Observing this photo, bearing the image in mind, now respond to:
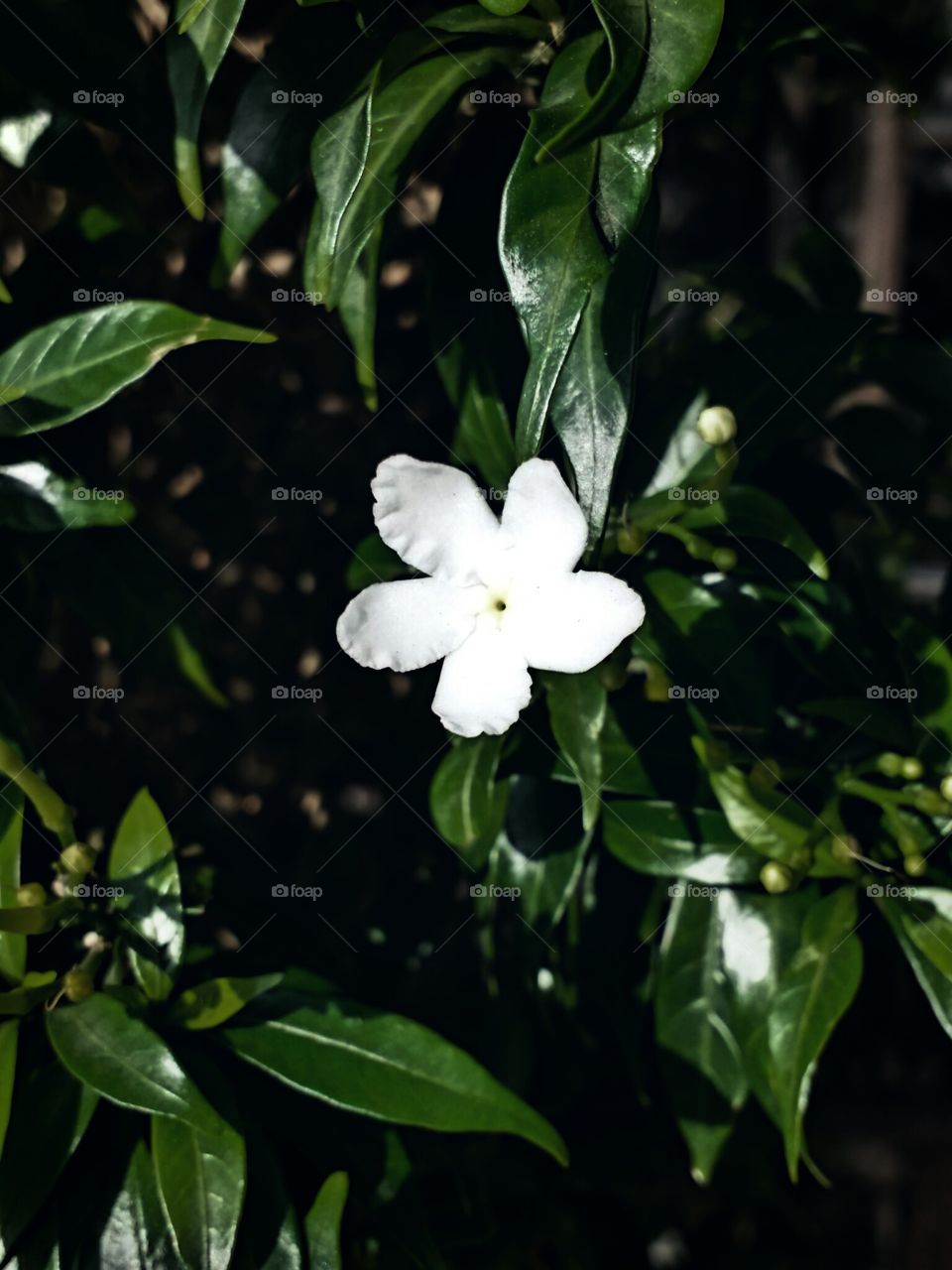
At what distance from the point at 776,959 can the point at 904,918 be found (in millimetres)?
123

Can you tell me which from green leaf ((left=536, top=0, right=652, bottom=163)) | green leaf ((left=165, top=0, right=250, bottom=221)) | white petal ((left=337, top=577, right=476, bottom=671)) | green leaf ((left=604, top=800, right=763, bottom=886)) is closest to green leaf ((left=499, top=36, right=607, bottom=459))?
green leaf ((left=536, top=0, right=652, bottom=163))

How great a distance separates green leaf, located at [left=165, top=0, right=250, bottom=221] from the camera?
2.96 ft

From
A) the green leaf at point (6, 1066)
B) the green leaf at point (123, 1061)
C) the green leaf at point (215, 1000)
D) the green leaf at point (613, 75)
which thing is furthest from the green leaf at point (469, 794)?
the green leaf at point (613, 75)

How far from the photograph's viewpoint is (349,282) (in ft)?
3.25

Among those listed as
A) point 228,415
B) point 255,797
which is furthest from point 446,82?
point 255,797

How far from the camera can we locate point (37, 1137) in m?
0.95

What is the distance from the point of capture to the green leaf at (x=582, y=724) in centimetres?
90

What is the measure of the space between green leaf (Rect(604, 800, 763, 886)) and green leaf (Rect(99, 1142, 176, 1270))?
20.0 inches

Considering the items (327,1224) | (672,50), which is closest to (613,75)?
(672,50)

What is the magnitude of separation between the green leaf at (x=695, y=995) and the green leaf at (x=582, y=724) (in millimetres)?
240

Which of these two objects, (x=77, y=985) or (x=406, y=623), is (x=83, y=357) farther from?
(x=77, y=985)

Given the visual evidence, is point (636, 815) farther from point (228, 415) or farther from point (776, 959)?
point (228, 415)

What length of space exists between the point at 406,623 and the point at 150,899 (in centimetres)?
35

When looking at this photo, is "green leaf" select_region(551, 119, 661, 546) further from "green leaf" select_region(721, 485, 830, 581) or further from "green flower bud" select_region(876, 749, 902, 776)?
"green flower bud" select_region(876, 749, 902, 776)
